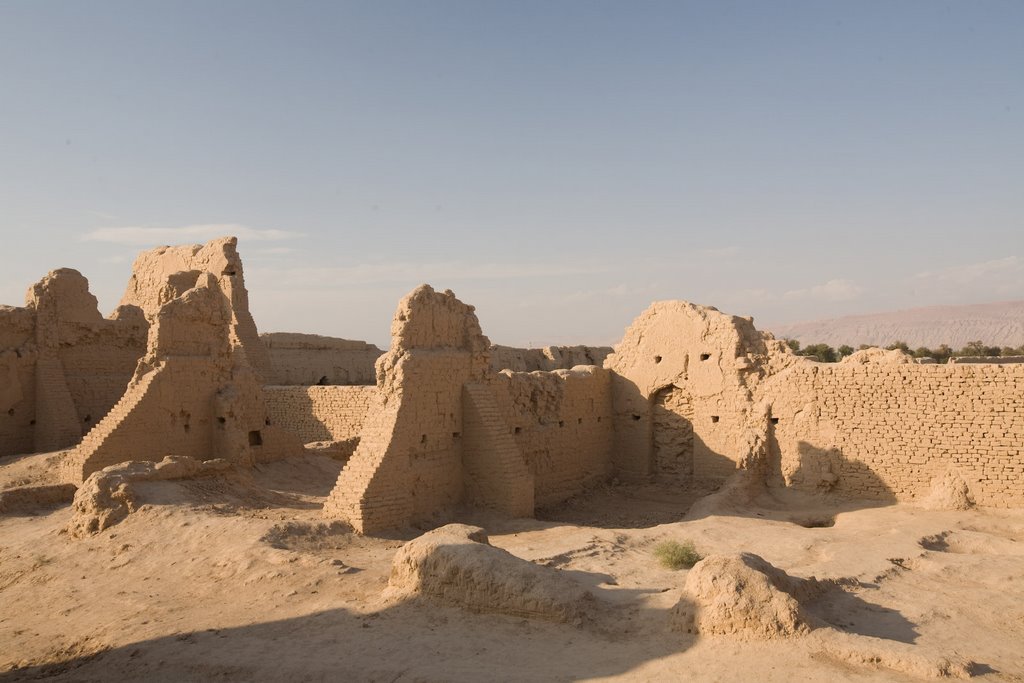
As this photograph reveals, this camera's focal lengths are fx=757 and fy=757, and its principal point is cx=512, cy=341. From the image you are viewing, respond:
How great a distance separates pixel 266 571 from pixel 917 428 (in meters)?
10.1

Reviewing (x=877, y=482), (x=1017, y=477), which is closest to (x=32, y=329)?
(x=877, y=482)

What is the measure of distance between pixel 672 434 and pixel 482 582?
9.34m

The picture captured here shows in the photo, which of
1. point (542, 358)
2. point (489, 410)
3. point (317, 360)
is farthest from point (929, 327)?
point (489, 410)

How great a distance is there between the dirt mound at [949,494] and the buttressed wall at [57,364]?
16532 millimetres

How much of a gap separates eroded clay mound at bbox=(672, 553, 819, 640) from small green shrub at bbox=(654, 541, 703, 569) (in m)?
1.98

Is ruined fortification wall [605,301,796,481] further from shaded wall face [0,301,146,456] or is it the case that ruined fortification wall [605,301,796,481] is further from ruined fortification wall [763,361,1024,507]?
shaded wall face [0,301,146,456]

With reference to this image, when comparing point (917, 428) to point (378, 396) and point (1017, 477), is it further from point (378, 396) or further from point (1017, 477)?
point (378, 396)

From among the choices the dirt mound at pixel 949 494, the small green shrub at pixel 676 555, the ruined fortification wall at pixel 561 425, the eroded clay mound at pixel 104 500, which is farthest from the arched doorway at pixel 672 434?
the eroded clay mound at pixel 104 500

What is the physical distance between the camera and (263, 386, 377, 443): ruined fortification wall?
1636 centimetres

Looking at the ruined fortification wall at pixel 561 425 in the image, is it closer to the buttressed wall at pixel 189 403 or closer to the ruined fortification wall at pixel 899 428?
the ruined fortification wall at pixel 899 428

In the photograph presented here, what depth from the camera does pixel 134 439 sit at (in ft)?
40.8

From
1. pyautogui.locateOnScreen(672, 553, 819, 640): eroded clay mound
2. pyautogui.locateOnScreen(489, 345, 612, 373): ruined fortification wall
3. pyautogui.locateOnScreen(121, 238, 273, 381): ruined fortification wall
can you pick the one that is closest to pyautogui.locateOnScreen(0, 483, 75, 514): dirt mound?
pyautogui.locateOnScreen(121, 238, 273, 381): ruined fortification wall

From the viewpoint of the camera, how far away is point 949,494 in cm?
1170

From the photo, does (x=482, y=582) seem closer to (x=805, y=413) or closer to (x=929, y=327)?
(x=805, y=413)
